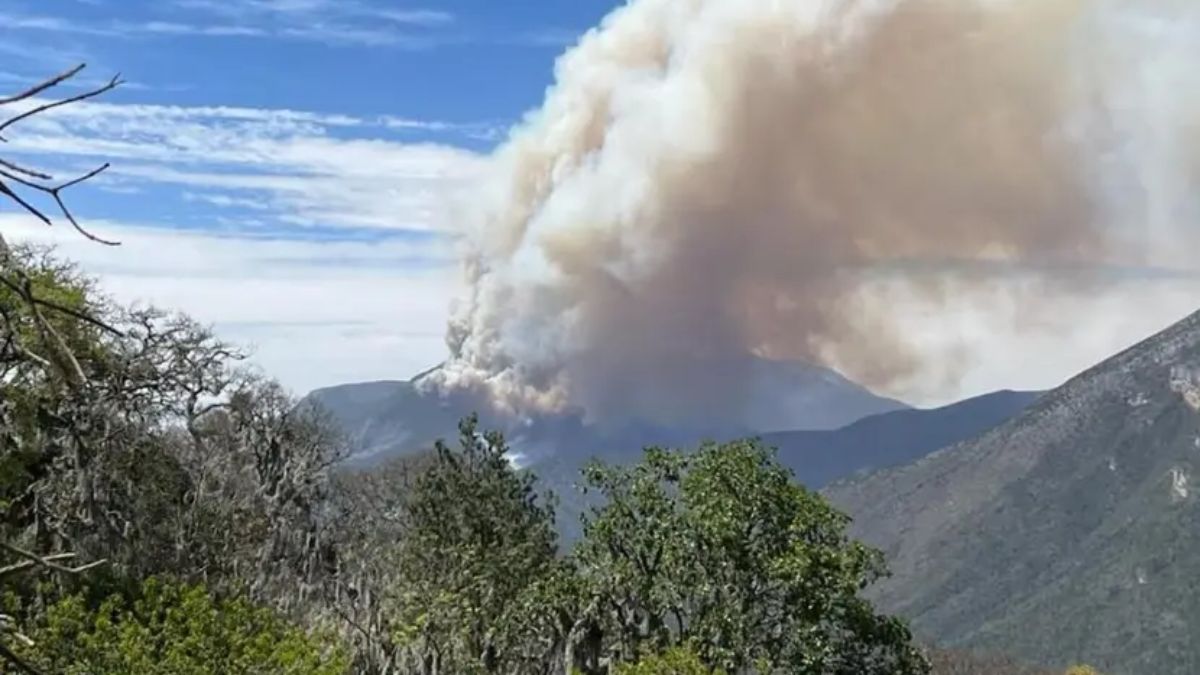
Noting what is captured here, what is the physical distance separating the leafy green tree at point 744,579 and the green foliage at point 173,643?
866cm

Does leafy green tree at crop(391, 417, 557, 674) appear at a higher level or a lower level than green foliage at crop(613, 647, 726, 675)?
higher

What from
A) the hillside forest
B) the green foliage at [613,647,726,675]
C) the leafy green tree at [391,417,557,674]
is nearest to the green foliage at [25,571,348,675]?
the hillside forest

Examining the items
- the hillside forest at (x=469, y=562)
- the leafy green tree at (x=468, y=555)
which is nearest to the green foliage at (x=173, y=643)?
the hillside forest at (x=469, y=562)

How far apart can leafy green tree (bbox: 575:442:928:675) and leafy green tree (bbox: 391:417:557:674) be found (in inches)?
114

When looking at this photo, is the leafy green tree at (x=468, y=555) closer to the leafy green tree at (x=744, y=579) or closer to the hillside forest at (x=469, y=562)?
the hillside forest at (x=469, y=562)

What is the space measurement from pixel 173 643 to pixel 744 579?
12.2m

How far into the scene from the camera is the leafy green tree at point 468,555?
29109mm

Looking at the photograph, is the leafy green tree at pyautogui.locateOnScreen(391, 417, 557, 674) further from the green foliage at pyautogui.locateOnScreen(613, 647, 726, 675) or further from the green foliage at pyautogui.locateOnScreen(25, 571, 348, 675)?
the green foliage at pyautogui.locateOnScreen(25, 571, 348, 675)

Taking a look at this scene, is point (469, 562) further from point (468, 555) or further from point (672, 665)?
point (672, 665)

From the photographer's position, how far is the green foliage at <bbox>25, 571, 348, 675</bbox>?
18.9 m

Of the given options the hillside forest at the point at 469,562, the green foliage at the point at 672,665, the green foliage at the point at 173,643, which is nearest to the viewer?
the green foliage at the point at 173,643

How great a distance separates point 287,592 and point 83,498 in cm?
694

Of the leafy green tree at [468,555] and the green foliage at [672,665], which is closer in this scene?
the green foliage at [672,665]

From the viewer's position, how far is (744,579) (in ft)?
92.7
